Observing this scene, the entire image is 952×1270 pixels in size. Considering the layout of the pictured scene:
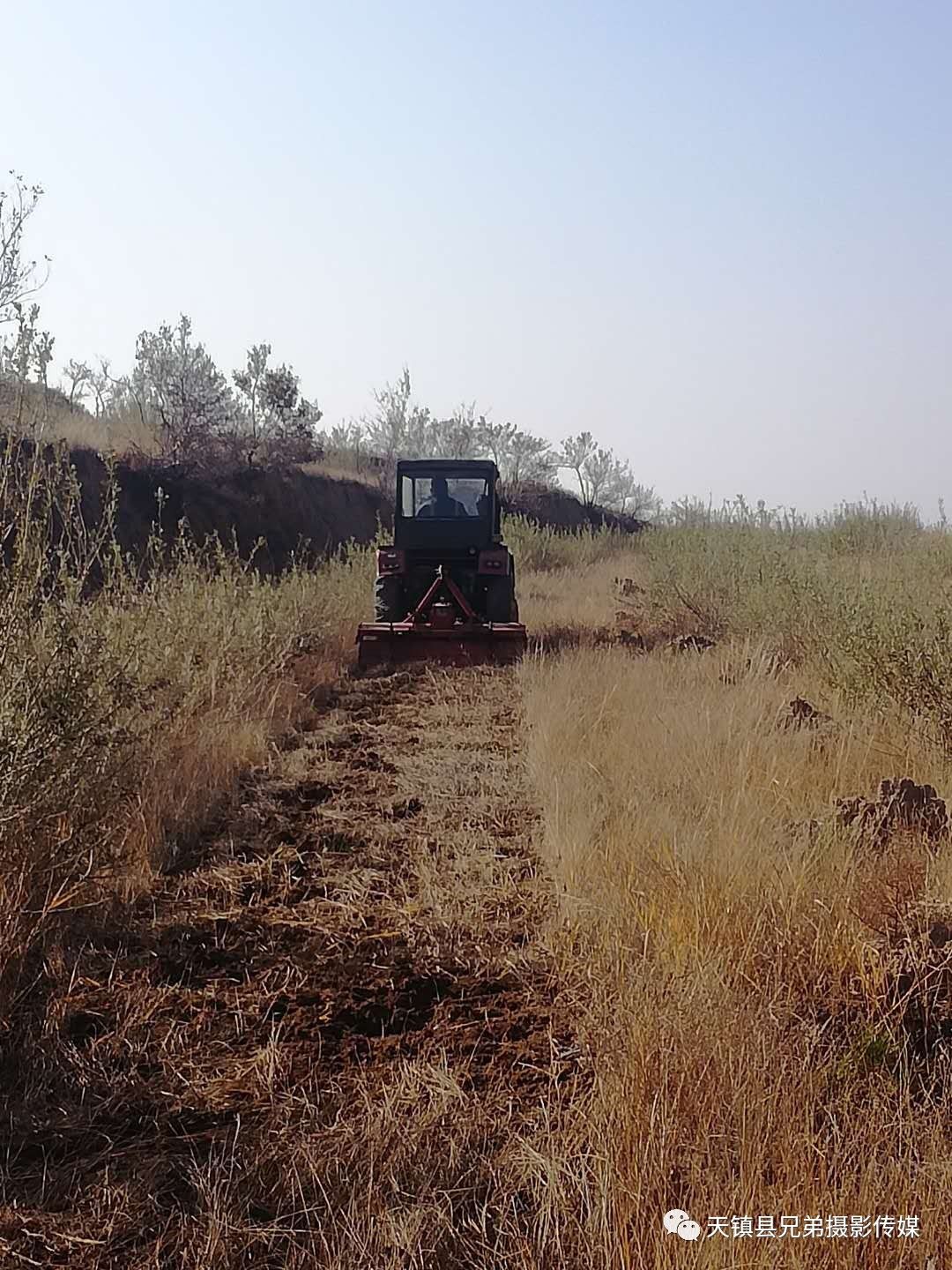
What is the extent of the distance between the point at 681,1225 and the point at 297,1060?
44.8 inches

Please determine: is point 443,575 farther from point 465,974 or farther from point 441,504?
point 465,974

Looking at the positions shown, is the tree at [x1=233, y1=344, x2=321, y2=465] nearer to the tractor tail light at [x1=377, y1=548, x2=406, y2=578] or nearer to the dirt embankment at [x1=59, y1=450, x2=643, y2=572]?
the dirt embankment at [x1=59, y1=450, x2=643, y2=572]

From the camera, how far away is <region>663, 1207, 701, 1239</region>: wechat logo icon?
1.66 meters

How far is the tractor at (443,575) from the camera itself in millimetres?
8797

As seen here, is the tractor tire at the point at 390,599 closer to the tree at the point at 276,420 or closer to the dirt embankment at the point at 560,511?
the tree at the point at 276,420

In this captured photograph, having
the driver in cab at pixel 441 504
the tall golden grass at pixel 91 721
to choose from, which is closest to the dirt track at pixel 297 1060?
the tall golden grass at pixel 91 721

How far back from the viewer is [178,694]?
17.5 ft

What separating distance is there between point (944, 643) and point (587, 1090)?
321cm

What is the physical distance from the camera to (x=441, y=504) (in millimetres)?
10594

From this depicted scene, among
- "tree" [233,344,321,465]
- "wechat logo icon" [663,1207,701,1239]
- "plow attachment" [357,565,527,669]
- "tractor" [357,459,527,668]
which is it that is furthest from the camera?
"tree" [233,344,321,465]

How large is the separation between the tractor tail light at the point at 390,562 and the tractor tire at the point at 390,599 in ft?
0.31

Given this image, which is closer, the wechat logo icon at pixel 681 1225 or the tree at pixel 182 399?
the wechat logo icon at pixel 681 1225

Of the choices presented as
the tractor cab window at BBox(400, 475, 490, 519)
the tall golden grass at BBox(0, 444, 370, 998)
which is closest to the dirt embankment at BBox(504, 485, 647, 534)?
the tractor cab window at BBox(400, 475, 490, 519)

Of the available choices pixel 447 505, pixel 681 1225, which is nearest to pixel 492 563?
pixel 447 505
